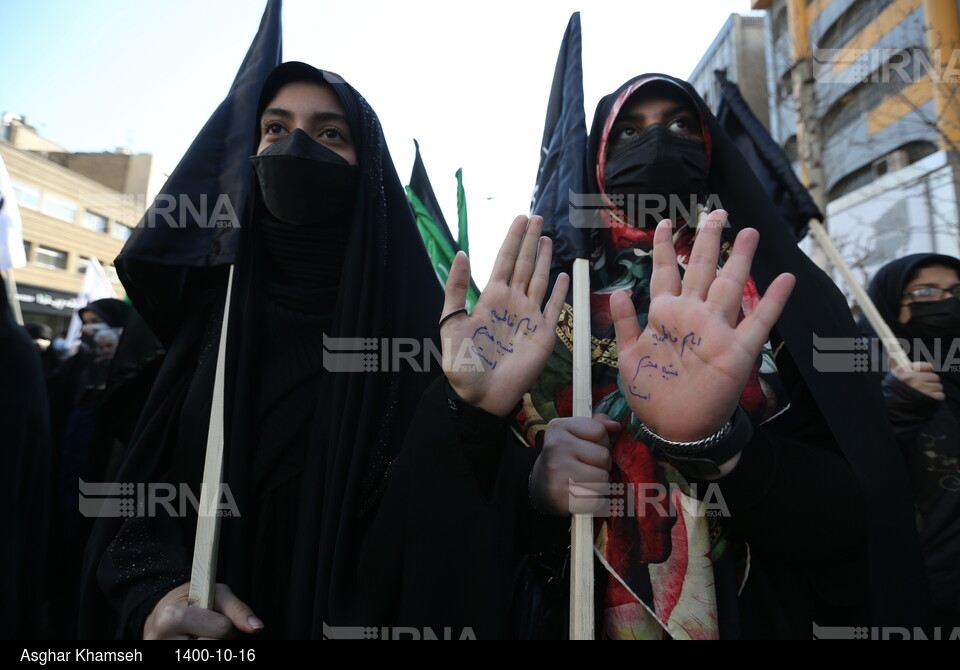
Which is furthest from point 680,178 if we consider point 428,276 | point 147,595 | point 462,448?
point 147,595

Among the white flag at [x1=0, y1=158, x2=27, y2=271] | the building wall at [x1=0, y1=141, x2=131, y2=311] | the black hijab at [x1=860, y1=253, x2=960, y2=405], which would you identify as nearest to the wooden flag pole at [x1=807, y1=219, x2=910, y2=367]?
the black hijab at [x1=860, y1=253, x2=960, y2=405]

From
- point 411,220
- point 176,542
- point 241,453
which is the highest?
point 411,220

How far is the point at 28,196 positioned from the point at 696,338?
27948mm

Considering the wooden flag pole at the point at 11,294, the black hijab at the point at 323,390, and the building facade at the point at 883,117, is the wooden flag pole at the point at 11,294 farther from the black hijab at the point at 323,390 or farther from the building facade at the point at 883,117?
the building facade at the point at 883,117

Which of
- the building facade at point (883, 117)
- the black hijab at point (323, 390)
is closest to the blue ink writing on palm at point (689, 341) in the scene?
the black hijab at point (323, 390)

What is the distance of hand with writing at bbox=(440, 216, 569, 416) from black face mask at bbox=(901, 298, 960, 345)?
92.8 inches

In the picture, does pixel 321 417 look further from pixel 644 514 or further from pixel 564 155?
pixel 564 155

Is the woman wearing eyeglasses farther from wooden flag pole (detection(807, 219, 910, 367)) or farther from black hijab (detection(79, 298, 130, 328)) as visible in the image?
black hijab (detection(79, 298, 130, 328))

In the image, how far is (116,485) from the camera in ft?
4.95

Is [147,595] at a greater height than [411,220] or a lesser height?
lesser

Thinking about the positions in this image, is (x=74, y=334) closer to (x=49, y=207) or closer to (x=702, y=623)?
(x=702, y=623)

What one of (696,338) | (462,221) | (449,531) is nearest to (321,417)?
(449,531)

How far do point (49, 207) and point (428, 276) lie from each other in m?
27.9

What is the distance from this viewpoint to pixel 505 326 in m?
1.25
